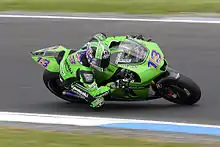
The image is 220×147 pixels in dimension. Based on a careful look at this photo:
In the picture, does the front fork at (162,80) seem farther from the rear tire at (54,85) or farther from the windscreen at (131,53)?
the rear tire at (54,85)

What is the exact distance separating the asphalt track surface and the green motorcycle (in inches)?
8.8

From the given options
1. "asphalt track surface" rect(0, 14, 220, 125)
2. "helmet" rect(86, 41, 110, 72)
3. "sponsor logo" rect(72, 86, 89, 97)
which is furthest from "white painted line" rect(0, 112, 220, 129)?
"helmet" rect(86, 41, 110, 72)

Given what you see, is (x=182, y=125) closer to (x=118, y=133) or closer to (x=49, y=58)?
(x=118, y=133)

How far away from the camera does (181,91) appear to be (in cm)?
920

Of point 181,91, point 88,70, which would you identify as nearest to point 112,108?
point 88,70

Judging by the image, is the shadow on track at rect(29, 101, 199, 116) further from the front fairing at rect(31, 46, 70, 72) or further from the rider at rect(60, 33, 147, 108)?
the front fairing at rect(31, 46, 70, 72)

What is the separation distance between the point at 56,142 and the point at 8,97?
3.05 metres
